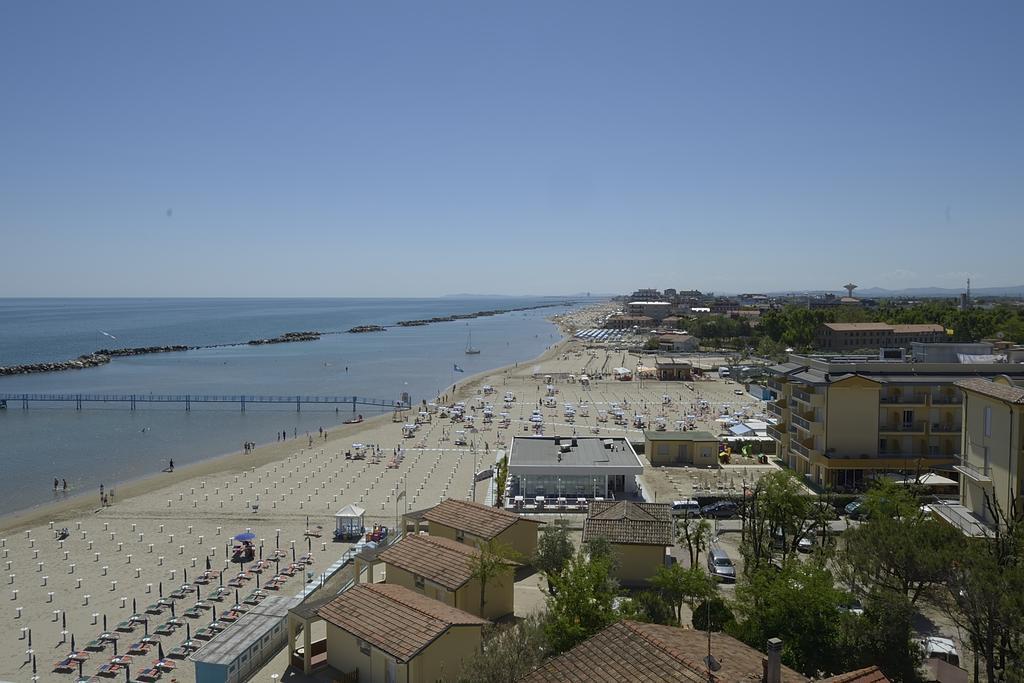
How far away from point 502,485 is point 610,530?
8.36 metres

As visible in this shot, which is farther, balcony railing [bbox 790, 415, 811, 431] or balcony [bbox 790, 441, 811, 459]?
balcony [bbox 790, 441, 811, 459]

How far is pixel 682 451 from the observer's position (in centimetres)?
3338

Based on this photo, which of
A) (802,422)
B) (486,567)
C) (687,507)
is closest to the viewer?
(486,567)

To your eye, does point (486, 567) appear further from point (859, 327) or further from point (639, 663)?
point (859, 327)

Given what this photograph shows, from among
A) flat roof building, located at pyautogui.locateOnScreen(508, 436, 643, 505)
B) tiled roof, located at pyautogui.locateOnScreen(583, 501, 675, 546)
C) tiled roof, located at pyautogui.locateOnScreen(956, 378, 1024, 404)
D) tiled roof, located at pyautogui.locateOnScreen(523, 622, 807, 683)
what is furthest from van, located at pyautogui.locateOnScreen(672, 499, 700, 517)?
tiled roof, located at pyautogui.locateOnScreen(523, 622, 807, 683)

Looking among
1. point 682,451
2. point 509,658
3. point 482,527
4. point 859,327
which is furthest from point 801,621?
point 859,327

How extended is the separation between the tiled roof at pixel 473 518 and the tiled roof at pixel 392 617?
176 inches

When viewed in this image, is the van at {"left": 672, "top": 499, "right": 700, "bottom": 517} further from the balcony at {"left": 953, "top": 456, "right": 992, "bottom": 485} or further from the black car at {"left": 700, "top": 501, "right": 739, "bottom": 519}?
the balcony at {"left": 953, "top": 456, "right": 992, "bottom": 485}

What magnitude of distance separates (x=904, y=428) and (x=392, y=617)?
22722 millimetres

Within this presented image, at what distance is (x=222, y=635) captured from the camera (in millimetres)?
14992

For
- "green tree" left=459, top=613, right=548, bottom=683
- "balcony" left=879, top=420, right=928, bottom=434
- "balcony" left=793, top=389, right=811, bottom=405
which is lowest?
"green tree" left=459, top=613, right=548, bottom=683

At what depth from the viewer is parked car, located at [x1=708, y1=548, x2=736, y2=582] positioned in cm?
1869

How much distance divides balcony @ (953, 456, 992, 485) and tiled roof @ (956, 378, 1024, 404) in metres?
1.87

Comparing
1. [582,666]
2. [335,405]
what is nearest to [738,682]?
[582,666]
